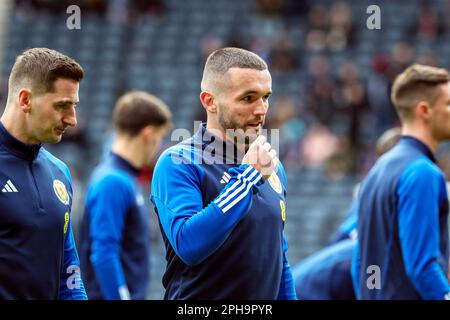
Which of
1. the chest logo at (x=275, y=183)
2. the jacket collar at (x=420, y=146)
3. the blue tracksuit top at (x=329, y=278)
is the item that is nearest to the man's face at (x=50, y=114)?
the chest logo at (x=275, y=183)

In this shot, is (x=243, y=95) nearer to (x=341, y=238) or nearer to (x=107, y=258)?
(x=107, y=258)

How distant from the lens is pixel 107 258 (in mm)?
5656

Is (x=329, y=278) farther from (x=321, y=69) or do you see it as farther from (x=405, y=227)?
(x=321, y=69)

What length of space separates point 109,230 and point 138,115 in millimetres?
878

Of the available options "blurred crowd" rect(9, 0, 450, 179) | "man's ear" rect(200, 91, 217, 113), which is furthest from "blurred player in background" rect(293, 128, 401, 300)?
"blurred crowd" rect(9, 0, 450, 179)

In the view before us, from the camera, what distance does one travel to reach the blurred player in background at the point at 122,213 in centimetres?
568

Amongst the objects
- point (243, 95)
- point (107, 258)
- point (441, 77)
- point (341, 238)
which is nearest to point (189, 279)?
point (243, 95)

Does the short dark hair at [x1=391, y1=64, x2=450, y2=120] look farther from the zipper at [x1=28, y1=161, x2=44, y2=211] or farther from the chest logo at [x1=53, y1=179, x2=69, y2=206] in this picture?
the zipper at [x1=28, y1=161, x2=44, y2=211]

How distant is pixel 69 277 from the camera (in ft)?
13.6

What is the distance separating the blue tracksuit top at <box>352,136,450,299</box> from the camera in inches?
188

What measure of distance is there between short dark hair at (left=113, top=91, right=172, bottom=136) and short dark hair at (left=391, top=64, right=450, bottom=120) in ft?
5.45

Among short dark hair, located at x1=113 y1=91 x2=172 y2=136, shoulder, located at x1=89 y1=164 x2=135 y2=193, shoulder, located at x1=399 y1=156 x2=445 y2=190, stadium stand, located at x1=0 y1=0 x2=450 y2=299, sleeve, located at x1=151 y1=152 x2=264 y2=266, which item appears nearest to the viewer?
sleeve, located at x1=151 y1=152 x2=264 y2=266

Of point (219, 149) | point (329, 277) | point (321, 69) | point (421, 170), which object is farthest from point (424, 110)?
point (321, 69)
